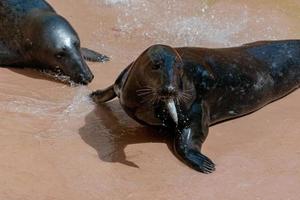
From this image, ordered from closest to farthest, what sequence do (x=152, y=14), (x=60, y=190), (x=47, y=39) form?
(x=60, y=190), (x=47, y=39), (x=152, y=14)

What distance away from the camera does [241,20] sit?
9750 millimetres

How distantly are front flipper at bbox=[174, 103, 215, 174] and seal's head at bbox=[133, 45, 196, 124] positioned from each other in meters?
0.17

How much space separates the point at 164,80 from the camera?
5.40 metres

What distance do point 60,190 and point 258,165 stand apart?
67.6 inches

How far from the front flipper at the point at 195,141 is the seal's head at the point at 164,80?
0.17m

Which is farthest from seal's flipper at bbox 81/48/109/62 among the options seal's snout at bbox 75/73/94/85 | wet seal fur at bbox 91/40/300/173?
wet seal fur at bbox 91/40/300/173

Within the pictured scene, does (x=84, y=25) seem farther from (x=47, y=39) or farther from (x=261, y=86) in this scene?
(x=261, y=86)

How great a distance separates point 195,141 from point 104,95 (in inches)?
44.3

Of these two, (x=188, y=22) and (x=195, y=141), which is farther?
(x=188, y=22)

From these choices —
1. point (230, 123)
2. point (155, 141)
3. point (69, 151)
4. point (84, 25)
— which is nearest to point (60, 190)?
point (69, 151)

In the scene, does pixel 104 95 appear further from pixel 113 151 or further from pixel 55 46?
pixel 55 46

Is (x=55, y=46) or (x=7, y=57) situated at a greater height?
(x=55, y=46)

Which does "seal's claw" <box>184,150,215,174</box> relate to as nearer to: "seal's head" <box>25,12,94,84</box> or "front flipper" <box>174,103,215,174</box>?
"front flipper" <box>174,103,215,174</box>

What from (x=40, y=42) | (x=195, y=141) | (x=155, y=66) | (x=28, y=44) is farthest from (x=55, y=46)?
(x=195, y=141)
